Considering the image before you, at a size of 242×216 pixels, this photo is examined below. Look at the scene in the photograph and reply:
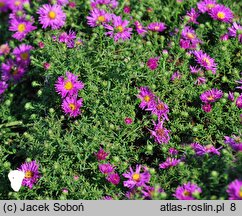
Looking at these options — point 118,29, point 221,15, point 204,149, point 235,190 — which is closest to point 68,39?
point 118,29

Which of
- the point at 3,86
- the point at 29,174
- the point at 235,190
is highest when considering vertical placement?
the point at 3,86

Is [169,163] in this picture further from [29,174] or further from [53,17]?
[53,17]

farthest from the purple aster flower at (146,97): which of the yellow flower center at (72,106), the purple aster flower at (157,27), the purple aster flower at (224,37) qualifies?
the purple aster flower at (224,37)

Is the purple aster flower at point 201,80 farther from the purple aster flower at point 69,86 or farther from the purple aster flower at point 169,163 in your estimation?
the purple aster flower at point 69,86

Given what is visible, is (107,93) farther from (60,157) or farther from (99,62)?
Answer: (60,157)

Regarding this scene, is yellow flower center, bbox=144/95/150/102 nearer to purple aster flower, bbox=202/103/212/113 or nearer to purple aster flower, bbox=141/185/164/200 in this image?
purple aster flower, bbox=202/103/212/113

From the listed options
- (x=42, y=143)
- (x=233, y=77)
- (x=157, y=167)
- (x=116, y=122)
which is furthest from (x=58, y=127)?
(x=233, y=77)
